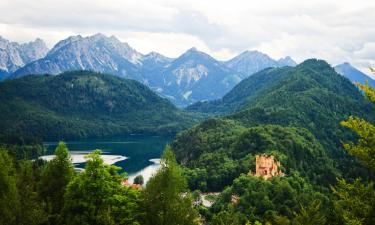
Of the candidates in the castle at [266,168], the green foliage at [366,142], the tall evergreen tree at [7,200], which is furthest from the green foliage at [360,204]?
the castle at [266,168]

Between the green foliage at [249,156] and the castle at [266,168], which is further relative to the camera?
the green foliage at [249,156]

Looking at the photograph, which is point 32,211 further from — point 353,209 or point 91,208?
point 353,209

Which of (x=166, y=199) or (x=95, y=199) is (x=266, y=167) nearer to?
(x=166, y=199)

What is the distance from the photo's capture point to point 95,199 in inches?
1571

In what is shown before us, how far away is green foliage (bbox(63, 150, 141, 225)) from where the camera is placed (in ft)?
129

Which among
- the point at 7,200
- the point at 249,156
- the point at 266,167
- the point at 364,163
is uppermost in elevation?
the point at 364,163

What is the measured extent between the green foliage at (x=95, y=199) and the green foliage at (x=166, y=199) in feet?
4.00

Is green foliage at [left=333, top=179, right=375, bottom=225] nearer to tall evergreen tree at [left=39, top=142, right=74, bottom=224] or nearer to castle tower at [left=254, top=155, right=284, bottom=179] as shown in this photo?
tall evergreen tree at [left=39, top=142, right=74, bottom=224]

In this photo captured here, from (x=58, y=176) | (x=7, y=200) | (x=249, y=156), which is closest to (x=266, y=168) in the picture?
(x=249, y=156)

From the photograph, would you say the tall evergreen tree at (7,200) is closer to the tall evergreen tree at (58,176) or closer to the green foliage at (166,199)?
the tall evergreen tree at (58,176)

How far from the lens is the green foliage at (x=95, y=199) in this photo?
39344 mm

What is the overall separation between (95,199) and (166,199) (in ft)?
18.6

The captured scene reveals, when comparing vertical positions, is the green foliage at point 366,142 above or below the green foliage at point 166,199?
above

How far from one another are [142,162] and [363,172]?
8749 cm
